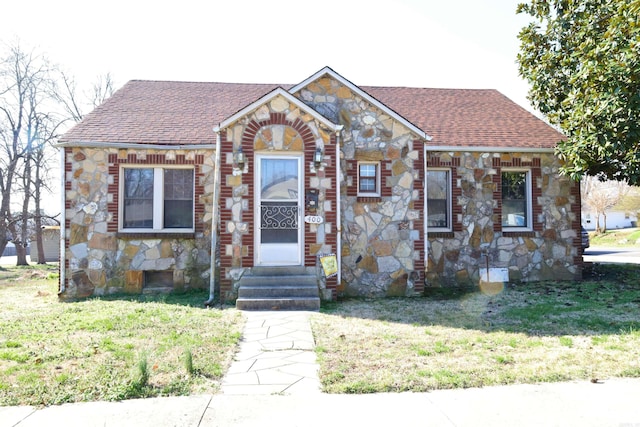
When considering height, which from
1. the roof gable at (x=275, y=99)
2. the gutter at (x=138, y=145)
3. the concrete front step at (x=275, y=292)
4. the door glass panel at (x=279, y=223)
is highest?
the roof gable at (x=275, y=99)

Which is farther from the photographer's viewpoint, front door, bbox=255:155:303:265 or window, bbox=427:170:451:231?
window, bbox=427:170:451:231

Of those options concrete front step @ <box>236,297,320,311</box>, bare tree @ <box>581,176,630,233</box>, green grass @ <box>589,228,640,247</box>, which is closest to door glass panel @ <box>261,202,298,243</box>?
concrete front step @ <box>236,297,320,311</box>

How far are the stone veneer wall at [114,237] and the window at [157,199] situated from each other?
0.30 m

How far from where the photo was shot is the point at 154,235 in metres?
10.2

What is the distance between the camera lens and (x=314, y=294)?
8352 millimetres

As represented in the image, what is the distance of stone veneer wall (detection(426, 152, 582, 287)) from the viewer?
11.1m

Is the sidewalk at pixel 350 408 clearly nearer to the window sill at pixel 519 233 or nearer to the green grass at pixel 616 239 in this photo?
the window sill at pixel 519 233

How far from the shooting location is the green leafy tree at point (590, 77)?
8062mm

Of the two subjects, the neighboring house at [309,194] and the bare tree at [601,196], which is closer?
the neighboring house at [309,194]

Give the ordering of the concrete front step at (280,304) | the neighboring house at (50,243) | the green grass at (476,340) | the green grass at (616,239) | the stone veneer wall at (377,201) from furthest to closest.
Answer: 1. the green grass at (616,239)
2. the neighboring house at (50,243)
3. the stone veneer wall at (377,201)
4. the concrete front step at (280,304)
5. the green grass at (476,340)

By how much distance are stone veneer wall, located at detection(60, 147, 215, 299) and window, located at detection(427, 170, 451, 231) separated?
553 centimetres

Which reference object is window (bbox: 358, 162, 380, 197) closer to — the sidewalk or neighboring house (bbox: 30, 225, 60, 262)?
the sidewalk

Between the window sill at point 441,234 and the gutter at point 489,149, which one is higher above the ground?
the gutter at point 489,149

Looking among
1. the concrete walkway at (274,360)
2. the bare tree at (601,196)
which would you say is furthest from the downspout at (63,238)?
the bare tree at (601,196)
